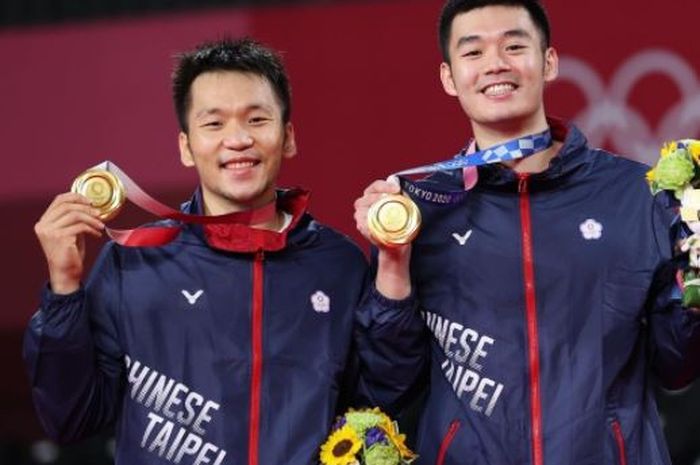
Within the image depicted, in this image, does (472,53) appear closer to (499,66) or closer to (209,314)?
(499,66)

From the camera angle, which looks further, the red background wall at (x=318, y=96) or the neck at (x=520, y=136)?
the red background wall at (x=318, y=96)

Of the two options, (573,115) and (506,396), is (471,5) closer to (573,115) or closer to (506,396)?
(506,396)

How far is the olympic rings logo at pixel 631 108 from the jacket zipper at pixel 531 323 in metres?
1.78

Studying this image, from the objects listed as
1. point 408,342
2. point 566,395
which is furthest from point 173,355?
point 566,395

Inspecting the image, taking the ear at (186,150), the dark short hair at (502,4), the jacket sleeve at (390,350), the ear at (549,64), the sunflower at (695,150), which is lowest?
the jacket sleeve at (390,350)

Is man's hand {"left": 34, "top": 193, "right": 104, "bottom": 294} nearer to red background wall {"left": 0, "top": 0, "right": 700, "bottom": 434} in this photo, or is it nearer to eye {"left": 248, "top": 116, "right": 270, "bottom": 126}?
eye {"left": 248, "top": 116, "right": 270, "bottom": 126}

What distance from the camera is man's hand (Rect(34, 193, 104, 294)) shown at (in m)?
3.58

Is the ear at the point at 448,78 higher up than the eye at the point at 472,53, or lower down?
lower down

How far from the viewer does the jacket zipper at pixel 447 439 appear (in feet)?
12.2

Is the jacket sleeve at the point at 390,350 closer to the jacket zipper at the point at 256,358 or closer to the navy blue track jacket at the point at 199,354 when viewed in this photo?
the navy blue track jacket at the point at 199,354

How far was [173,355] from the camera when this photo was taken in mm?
3752

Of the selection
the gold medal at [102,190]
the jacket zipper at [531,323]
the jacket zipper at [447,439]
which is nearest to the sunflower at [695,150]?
the jacket zipper at [531,323]

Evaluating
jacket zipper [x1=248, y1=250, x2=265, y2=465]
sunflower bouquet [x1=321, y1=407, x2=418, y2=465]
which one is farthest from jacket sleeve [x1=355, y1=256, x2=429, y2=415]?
jacket zipper [x1=248, y1=250, x2=265, y2=465]

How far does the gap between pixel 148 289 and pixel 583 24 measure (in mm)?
2402
